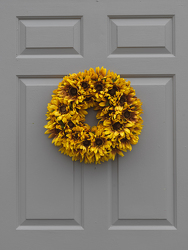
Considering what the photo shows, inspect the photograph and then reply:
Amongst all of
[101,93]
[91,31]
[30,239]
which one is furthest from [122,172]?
[91,31]

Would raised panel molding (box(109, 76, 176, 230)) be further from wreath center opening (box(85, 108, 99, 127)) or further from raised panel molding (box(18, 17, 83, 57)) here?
raised panel molding (box(18, 17, 83, 57))

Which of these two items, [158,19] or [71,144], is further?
[158,19]

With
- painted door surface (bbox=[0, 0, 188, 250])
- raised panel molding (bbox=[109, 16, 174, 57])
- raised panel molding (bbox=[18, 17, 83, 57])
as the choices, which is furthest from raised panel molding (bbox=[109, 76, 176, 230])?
raised panel molding (bbox=[18, 17, 83, 57])

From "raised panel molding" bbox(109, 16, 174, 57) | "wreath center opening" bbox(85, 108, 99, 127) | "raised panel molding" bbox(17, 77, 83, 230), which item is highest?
"raised panel molding" bbox(109, 16, 174, 57)

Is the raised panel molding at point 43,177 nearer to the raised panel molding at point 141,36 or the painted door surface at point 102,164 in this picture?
the painted door surface at point 102,164

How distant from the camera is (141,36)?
42.1 inches

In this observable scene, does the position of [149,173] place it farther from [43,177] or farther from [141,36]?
[141,36]

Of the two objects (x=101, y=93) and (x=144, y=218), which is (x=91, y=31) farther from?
(x=144, y=218)

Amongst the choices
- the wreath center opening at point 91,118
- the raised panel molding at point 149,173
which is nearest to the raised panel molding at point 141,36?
the raised panel molding at point 149,173

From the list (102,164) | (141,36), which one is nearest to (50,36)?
(141,36)

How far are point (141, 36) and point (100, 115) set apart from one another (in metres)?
0.38

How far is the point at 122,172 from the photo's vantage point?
1071 mm

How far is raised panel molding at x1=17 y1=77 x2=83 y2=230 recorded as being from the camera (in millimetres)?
1070

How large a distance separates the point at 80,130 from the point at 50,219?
415mm
